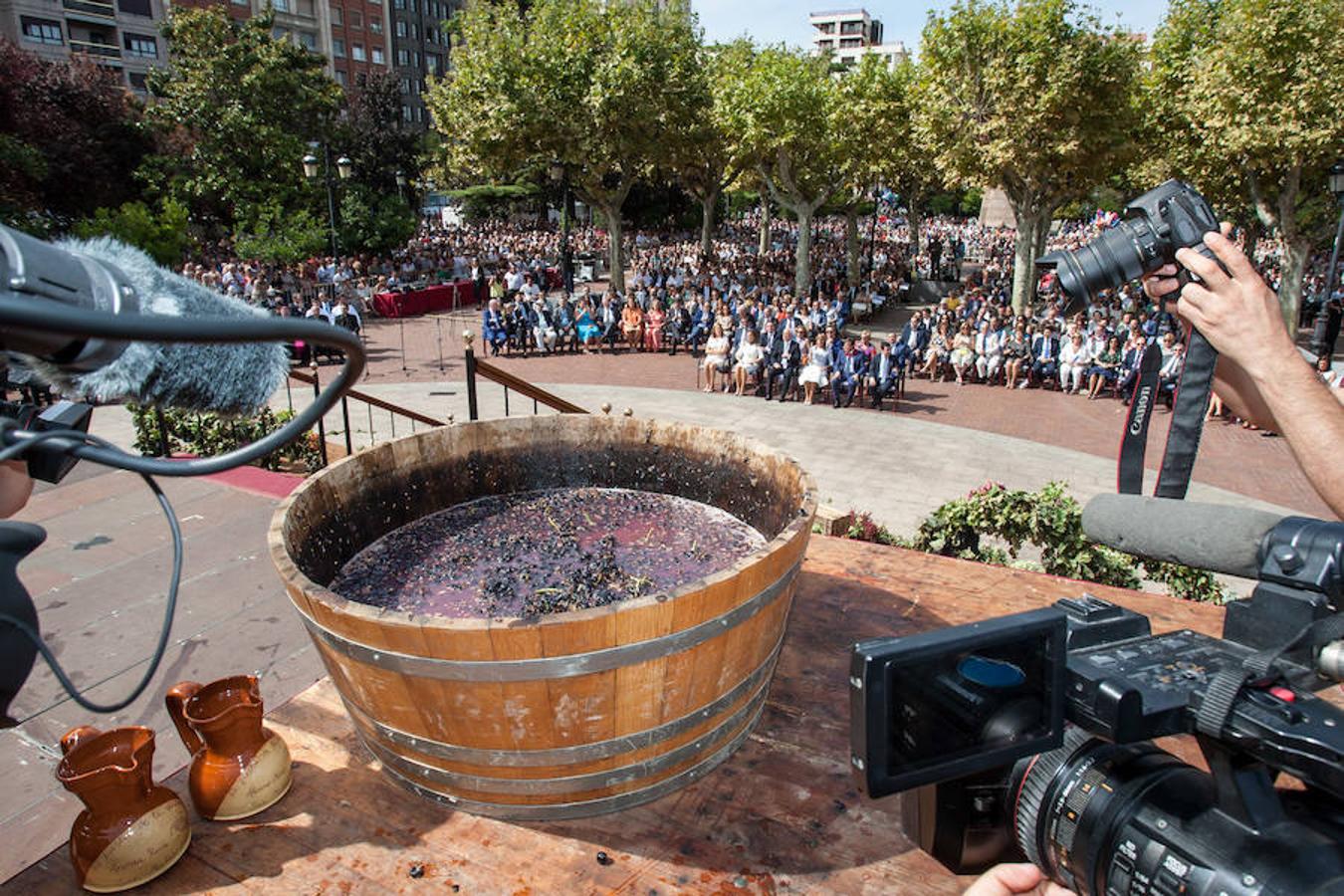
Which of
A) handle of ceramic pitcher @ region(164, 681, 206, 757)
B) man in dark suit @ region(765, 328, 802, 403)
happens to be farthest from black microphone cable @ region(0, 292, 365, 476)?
man in dark suit @ region(765, 328, 802, 403)

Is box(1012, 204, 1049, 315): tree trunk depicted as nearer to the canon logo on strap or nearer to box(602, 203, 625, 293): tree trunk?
box(602, 203, 625, 293): tree trunk

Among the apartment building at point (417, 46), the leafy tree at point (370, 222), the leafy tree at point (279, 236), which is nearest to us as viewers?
the leafy tree at point (279, 236)

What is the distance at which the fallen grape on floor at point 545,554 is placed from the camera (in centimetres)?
346

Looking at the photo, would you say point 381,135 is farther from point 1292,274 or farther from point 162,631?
point 162,631

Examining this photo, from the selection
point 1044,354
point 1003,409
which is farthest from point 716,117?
point 1003,409

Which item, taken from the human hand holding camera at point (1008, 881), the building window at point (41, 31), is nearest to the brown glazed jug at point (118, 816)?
the human hand holding camera at point (1008, 881)

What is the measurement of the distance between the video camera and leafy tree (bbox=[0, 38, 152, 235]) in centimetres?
2675

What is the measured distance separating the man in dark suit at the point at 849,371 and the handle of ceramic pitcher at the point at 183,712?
501 inches

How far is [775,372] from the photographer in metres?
15.5

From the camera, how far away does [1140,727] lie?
1476mm

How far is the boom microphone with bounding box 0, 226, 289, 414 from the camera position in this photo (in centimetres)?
116

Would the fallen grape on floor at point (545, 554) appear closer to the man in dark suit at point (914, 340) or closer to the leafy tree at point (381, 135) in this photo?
the man in dark suit at point (914, 340)

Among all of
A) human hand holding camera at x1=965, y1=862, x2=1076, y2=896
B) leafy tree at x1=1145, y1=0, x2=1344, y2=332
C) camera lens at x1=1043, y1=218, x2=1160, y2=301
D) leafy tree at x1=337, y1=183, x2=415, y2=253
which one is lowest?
human hand holding camera at x1=965, y1=862, x2=1076, y2=896

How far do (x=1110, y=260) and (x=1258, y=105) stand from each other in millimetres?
17591
